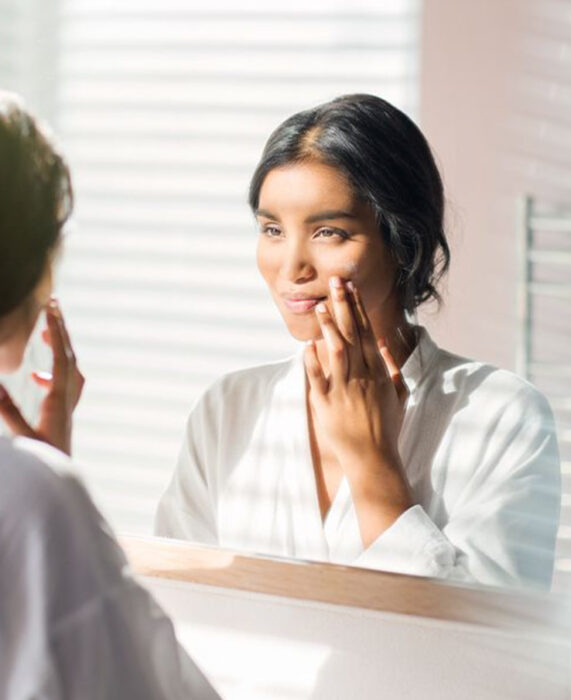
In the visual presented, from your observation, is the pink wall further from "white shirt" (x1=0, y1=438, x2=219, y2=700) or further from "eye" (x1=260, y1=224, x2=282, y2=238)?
"white shirt" (x1=0, y1=438, x2=219, y2=700)

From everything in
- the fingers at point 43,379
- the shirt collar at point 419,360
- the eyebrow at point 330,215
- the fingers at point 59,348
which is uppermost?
the eyebrow at point 330,215

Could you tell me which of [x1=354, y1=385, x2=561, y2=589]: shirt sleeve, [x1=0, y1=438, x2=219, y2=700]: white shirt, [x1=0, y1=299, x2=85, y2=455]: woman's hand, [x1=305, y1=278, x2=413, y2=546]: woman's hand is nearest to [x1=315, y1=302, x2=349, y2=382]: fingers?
[x1=305, y1=278, x2=413, y2=546]: woman's hand

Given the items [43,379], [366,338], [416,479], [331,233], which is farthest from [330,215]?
[43,379]

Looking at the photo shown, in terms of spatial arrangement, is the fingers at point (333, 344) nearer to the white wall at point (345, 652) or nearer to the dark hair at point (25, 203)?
the white wall at point (345, 652)

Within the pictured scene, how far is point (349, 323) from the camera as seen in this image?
1.06 m

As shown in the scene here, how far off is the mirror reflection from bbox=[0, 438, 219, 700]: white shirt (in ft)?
1.00

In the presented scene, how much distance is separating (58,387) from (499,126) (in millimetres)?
530

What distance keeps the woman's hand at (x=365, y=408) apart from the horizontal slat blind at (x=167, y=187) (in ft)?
0.21

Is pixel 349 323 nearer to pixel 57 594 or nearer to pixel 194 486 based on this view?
pixel 194 486

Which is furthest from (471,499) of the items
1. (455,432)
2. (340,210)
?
(340,210)

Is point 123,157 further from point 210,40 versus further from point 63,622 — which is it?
point 63,622

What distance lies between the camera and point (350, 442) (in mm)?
1065

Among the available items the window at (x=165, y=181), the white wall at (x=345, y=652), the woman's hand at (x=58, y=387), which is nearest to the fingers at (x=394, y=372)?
the window at (x=165, y=181)

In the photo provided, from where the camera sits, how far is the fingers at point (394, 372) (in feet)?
3.45
